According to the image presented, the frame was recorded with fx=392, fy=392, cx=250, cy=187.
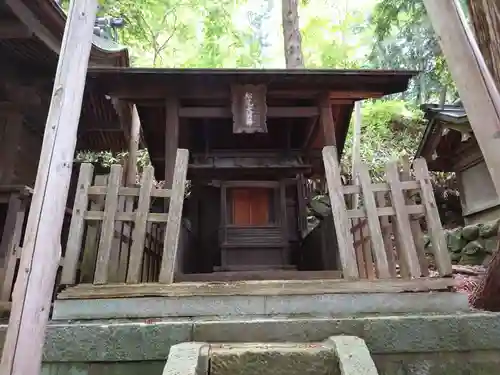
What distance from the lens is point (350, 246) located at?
3.84 m

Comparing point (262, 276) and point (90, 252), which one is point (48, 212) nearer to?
point (90, 252)

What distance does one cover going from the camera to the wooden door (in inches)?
280

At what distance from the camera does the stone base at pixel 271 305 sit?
11.6 feet

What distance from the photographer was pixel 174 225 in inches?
155

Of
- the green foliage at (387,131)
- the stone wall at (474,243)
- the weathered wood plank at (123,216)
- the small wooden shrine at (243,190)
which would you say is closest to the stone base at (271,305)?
the small wooden shrine at (243,190)

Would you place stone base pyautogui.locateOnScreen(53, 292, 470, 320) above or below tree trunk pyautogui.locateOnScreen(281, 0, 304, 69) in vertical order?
below

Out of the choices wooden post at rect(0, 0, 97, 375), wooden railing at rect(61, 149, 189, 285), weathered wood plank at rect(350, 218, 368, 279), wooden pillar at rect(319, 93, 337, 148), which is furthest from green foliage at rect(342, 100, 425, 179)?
wooden post at rect(0, 0, 97, 375)

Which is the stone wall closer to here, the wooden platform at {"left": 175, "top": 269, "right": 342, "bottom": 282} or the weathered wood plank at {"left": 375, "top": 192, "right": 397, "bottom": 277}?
the wooden platform at {"left": 175, "top": 269, "right": 342, "bottom": 282}

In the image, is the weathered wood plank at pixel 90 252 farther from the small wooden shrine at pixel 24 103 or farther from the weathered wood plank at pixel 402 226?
the weathered wood plank at pixel 402 226

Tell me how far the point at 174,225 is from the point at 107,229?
634 millimetres

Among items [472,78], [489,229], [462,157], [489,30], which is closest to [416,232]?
[472,78]

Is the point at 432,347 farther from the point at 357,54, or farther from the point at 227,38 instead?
the point at 357,54

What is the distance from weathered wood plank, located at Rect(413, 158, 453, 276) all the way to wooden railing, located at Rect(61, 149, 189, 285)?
2456mm

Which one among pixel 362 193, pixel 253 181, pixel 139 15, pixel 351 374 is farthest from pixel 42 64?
A: pixel 139 15
